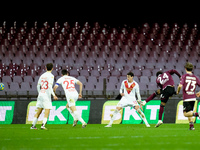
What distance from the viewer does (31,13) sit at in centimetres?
2475

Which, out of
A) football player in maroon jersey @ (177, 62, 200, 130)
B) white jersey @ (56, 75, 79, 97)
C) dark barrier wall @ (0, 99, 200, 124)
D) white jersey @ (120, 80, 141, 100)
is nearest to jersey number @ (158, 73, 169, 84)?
white jersey @ (120, 80, 141, 100)

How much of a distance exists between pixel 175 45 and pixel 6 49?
28.6 feet

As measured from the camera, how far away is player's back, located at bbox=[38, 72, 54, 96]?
11219mm

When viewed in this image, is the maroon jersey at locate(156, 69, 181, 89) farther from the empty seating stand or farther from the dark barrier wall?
the empty seating stand

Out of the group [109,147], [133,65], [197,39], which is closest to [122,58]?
[133,65]

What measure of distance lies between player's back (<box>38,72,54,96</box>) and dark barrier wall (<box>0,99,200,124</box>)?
160 inches

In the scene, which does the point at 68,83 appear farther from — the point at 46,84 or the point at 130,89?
the point at 130,89

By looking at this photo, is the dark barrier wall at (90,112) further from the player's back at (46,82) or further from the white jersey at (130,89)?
the player's back at (46,82)

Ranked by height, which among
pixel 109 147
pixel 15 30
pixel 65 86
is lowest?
pixel 109 147

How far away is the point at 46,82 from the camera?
1127 cm

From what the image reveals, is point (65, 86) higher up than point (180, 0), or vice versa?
point (180, 0)

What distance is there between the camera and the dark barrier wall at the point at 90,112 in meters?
15.2

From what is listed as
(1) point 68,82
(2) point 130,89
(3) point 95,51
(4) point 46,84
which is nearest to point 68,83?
→ (1) point 68,82

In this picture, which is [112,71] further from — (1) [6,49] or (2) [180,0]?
(2) [180,0]
